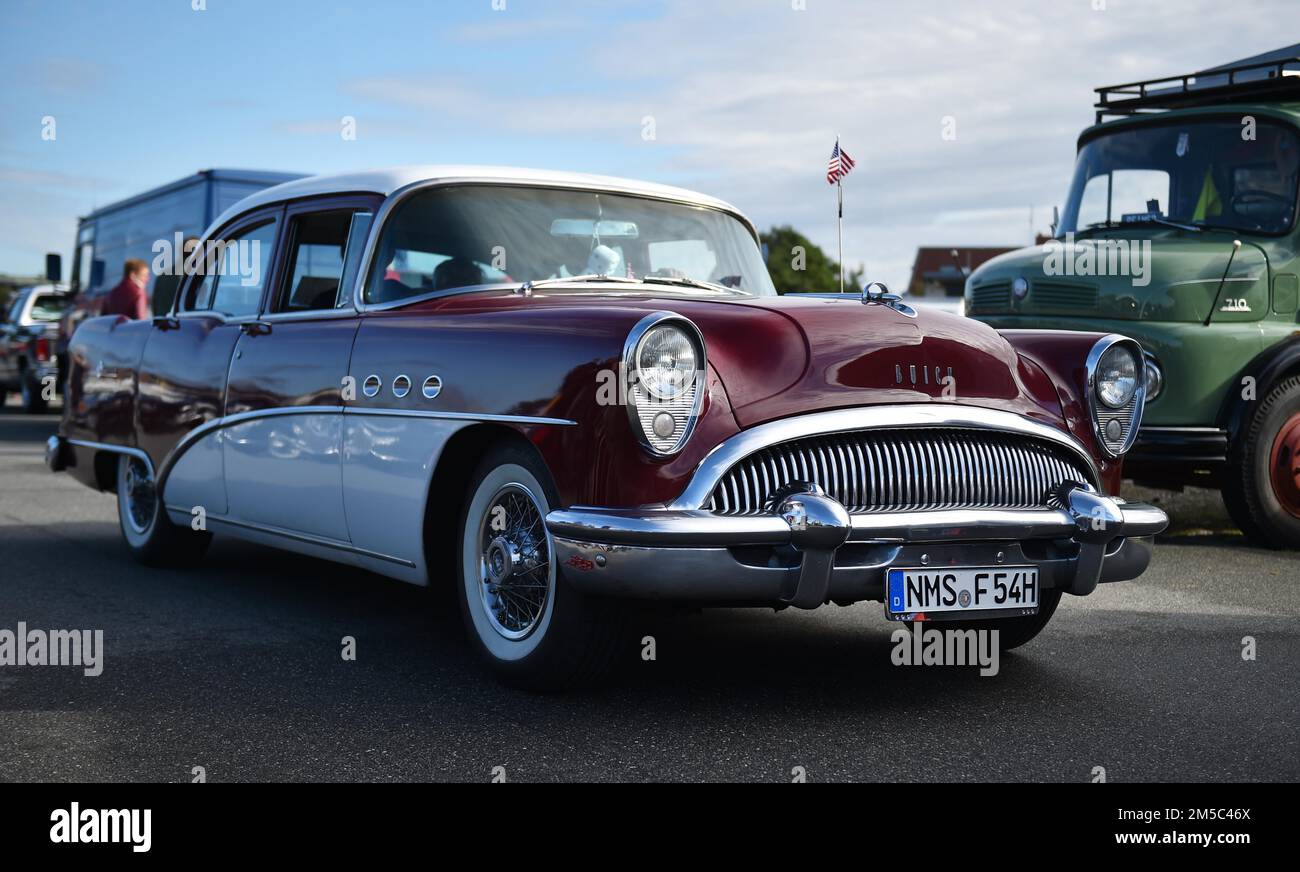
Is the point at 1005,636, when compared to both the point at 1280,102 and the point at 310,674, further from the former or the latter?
the point at 1280,102

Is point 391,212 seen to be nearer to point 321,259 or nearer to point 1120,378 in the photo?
point 321,259

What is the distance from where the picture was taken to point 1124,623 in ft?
18.9

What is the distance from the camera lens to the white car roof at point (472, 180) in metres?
5.44

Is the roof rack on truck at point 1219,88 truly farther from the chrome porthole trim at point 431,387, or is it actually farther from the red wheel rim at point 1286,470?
the chrome porthole trim at point 431,387

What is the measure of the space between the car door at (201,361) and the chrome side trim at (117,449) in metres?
0.05

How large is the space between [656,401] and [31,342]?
21.2m

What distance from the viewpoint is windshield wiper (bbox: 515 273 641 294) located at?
5.07m

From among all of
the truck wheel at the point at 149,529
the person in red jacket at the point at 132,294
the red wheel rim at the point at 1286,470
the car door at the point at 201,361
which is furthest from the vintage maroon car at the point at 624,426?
the person in red jacket at the point at 132,294

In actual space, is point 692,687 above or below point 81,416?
below

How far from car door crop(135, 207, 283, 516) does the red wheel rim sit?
5497mm

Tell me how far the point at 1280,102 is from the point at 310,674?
7.02 m

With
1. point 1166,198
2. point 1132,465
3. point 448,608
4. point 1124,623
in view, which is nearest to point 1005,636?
point 1124,623
